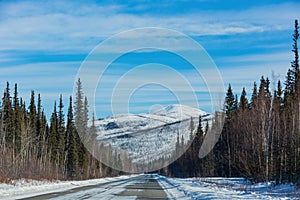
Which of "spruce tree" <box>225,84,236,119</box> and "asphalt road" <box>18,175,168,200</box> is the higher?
"spruce tree" <box>225,84,236,119</box>

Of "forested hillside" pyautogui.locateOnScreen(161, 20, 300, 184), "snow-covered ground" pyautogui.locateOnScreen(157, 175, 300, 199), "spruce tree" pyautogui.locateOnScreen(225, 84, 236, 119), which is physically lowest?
"snow-covered ground" pyautogui.locateOnScreen(157, 175, 300, 199)

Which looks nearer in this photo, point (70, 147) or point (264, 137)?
point (264, 137)

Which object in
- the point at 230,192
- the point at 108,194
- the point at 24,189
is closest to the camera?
the point at 108,194

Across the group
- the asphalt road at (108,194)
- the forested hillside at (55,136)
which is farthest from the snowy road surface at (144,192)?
the forested hillside at (55,136)

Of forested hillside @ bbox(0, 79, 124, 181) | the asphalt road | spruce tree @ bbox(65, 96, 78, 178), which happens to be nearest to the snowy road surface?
the asphalt road

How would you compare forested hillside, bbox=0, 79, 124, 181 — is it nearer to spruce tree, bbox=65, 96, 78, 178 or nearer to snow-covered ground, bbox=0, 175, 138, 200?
spruce tree, bbox=65, 96, 78, 178

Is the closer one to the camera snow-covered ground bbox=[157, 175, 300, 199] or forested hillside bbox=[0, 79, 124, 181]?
snow-covered ground bbox=[157, 175, 300, 199]

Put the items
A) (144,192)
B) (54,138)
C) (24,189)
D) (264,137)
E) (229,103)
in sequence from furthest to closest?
(54,138) < (229,103) < (264,137) < (24,189) < (144,192)

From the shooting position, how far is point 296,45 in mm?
68562

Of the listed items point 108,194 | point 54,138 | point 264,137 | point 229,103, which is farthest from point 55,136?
point 108,194

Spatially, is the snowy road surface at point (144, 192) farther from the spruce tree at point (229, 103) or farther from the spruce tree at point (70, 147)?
the spruce tree at point (70, 147)

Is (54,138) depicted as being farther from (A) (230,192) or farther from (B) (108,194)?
(A) (230,192)

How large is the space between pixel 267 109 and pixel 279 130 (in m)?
2.45

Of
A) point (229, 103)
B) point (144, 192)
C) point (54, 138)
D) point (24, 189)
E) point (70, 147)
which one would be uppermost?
point (229, 103)
